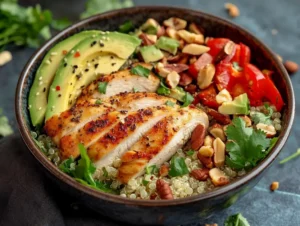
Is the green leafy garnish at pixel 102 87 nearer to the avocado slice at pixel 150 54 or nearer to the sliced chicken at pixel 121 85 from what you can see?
the sliced chicken at pixel 121 85

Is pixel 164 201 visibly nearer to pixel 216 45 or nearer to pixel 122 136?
pixel 122 136

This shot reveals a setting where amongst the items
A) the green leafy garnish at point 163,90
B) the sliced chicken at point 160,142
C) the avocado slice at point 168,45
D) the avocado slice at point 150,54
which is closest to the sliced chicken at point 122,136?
the sliced chicken at point 160,142

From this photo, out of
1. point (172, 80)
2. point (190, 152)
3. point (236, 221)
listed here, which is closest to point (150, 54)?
point (172, 80)

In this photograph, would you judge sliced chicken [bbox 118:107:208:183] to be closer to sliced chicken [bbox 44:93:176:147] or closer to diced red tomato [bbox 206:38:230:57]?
sliced chicken [bbox 44:93:176:147]

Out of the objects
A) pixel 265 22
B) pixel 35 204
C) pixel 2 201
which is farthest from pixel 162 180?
pixel 265 22

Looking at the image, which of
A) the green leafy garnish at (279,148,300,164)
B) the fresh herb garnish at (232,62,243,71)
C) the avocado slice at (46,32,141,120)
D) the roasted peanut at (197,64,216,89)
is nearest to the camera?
the avocado slice at (46,32,141,120)

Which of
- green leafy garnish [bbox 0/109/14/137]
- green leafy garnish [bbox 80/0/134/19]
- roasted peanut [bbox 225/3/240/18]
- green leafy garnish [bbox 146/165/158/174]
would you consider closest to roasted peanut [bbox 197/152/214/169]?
green leafy garnish [bbox 146/165/158/174]
